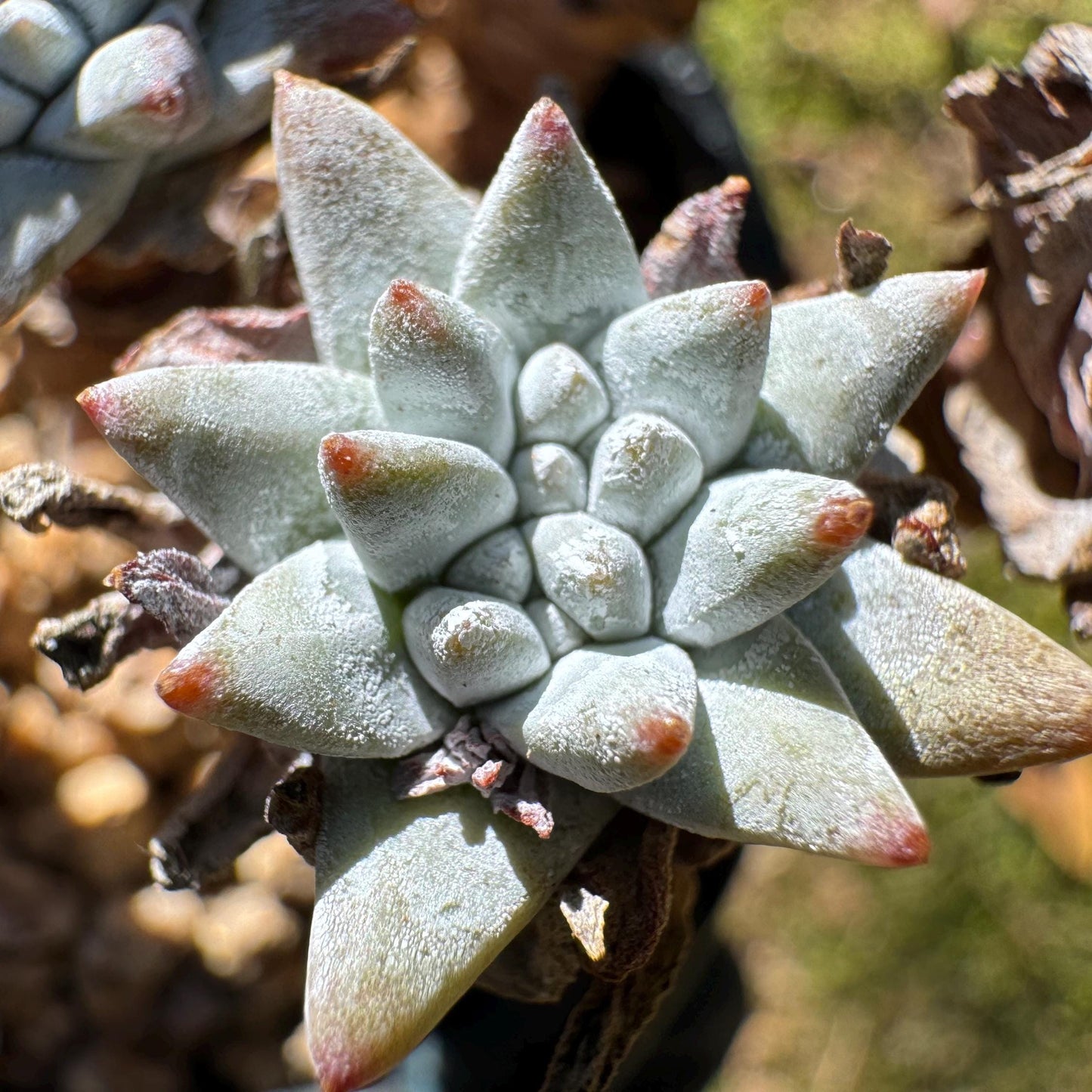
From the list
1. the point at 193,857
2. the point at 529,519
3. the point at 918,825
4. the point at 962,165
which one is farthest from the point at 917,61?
the point at 193,857

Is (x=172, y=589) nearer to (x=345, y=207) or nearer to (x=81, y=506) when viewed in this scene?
(x=81, y=506)

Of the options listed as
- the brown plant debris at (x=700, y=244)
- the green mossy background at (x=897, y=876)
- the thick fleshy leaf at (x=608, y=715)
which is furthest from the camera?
the green mossy background at (x=897, y=876)

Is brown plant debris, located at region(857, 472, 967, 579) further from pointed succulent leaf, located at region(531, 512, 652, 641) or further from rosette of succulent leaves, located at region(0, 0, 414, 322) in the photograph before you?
rosette of succulent leaves, located at region(0, 0, 414, 322)

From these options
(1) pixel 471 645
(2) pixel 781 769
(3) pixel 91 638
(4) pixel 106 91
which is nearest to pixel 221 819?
(3) pixel 91 638

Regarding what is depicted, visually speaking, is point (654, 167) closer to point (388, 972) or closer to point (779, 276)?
point (779, 276)

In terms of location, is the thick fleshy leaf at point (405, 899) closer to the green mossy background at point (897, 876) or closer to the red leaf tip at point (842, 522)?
the red leaf tip at point (842, 522)

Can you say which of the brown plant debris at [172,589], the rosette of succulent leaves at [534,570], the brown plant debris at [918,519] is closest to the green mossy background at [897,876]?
the brown plant debris at [918,519]

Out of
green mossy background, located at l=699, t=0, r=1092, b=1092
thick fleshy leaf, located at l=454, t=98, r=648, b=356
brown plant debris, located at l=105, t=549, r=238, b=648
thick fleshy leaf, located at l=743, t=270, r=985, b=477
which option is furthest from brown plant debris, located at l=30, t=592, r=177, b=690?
green mossy background, located at l=699, t=0, r=1092, b=1092
